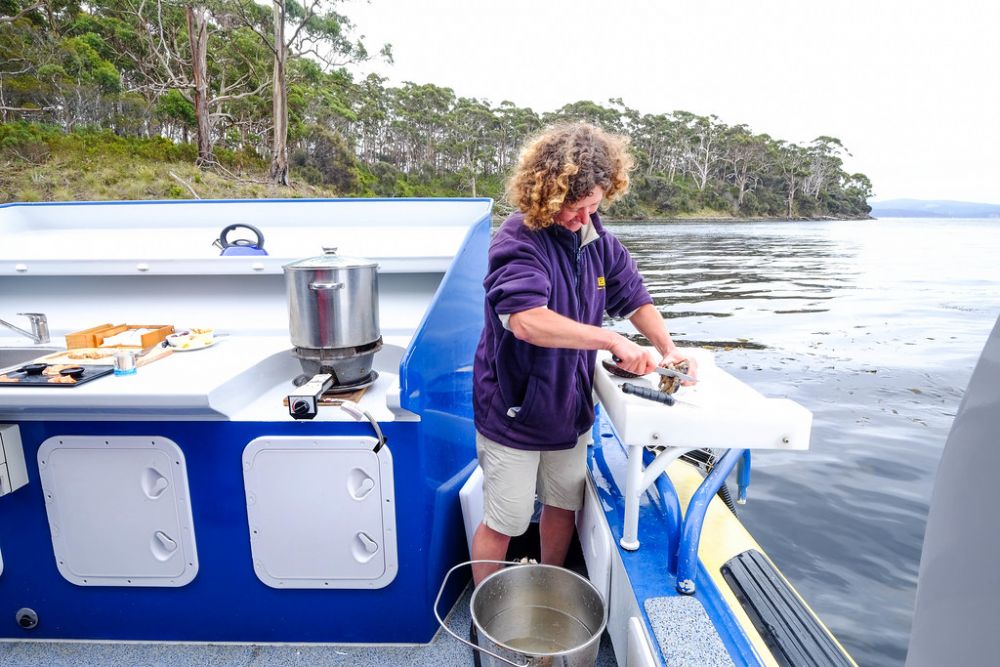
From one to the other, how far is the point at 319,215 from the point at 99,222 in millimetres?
1448

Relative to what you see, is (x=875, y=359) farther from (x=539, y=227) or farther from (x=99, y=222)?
(x=99, y=222)

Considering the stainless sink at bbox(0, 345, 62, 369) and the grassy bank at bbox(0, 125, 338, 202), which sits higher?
the grassy bank at bbox(0, 125, 338, 202)

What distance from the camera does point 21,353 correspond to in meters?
2.25

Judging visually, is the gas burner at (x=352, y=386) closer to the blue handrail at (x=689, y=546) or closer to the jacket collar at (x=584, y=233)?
the jacket collar at (x=584, y=233)

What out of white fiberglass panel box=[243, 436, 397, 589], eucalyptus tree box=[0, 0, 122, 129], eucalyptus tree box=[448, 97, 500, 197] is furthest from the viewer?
eucalyptus tree box=[448, 97, 500, 197]

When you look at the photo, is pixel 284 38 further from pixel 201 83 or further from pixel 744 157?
pixel 744 157

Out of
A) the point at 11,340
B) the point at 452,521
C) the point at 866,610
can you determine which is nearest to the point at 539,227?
the point at 452,521

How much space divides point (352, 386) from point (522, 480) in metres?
0.66

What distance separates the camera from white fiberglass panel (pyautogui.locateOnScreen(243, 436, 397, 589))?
1.74m

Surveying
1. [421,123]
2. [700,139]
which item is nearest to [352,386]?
[421,123]

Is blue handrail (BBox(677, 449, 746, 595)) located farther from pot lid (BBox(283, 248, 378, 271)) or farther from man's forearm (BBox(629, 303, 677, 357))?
pot lid (BBox(283, 248, 378, 271))

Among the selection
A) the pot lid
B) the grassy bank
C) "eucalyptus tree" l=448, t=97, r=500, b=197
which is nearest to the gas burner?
the pot lid

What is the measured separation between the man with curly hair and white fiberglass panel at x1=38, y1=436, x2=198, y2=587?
94cm

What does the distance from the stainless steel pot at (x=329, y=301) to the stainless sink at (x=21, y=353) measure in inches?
43.7
